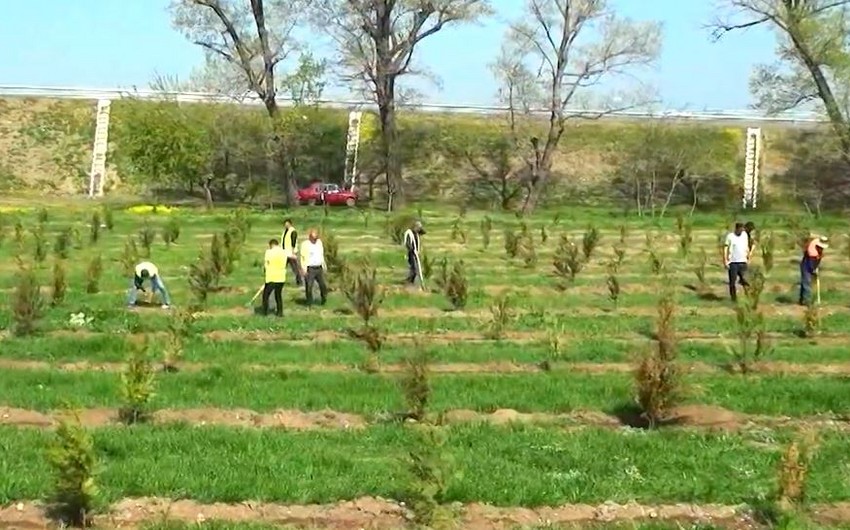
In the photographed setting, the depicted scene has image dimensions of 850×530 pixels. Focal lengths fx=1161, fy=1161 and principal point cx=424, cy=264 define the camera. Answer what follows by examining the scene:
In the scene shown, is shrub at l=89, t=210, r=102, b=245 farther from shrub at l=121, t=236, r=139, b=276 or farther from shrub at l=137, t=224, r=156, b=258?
shrub at l=121, t=236, r=139, b=276

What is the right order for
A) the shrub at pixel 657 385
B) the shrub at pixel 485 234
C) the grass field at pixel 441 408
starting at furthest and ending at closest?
the shrub at pixel 485 234, the shrub at pixel 657 385, the grass field at pixel 441 408

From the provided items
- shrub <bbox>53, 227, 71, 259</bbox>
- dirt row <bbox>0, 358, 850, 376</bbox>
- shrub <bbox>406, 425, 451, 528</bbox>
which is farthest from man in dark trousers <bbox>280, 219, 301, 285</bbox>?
shrub <bbox>406, 425, 451, 528</bbox>

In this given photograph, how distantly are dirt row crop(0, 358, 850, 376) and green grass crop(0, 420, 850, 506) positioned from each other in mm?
3829

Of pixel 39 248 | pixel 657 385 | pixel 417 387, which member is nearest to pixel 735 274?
pixel 657 385

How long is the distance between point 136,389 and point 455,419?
3.43 m

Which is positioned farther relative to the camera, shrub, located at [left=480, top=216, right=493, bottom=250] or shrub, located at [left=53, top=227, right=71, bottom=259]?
shrub, located at [left=480, top=216, right=493, bottom=250]

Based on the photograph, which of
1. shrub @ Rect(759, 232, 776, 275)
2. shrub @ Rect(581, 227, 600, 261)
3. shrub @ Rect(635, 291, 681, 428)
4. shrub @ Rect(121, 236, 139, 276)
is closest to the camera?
shrub @ Rect(635, 291, 681, 428)

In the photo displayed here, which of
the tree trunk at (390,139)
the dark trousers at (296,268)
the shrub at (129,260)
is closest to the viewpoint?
the dark trousers at (296,268)

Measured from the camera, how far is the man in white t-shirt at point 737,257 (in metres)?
23.3

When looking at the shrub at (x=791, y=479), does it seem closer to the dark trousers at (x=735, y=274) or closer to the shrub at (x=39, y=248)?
the dark trousers at (x=735, y=274)

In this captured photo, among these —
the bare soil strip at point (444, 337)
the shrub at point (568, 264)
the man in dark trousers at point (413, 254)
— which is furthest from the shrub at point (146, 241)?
the bare soil strip at point (444, 337)

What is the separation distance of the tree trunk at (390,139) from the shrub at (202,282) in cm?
2599

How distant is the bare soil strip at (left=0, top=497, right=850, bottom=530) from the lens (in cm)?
872

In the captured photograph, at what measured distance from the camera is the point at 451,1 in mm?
49062
